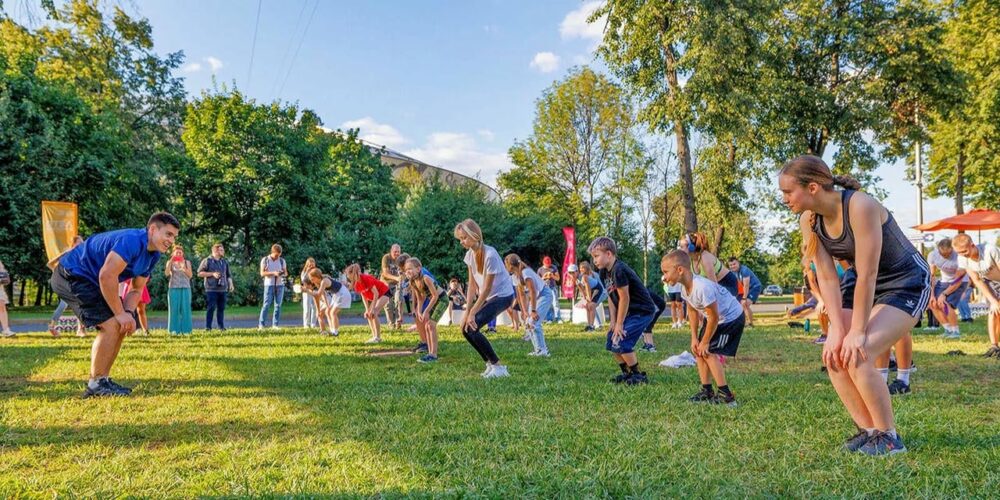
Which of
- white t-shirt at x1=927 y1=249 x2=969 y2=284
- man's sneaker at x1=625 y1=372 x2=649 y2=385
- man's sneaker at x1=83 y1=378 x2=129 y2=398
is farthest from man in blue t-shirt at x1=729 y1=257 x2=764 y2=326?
man's sneaker at x1=83 y1=378 x2=129 y2=398

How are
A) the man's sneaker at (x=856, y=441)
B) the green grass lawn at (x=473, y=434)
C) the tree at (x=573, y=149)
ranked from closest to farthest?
1. the green grass lawn at (x=473, y=434)
2. the man's sneaker at (x=856, y=441)
3. the tree at (x=573, y=149)

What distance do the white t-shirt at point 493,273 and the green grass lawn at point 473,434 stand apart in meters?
1.01

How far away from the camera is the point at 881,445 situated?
379cm

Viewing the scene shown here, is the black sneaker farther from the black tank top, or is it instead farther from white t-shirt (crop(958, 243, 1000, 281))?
white t-shirt (crop(958, 243, 1000, 281))

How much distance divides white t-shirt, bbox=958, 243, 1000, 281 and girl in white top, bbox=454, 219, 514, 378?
6682mm

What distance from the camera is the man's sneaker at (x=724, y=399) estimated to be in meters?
5.50

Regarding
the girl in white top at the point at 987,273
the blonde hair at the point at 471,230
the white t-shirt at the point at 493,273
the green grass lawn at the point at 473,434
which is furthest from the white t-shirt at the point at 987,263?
the blonde hair at the point at 471,230

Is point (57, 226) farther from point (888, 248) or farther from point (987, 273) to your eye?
point (987, 273)

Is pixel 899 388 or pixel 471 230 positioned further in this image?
pixel 471 230

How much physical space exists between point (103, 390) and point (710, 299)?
19.1 ft

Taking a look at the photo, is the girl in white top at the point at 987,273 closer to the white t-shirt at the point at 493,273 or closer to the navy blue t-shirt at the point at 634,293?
the navy blue t-shirt at the point at 634,293

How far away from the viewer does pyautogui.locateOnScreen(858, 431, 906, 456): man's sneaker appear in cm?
377

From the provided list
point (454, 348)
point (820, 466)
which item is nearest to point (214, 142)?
point (454, 348)

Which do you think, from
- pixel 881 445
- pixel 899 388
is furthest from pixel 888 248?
pixel 899 388
